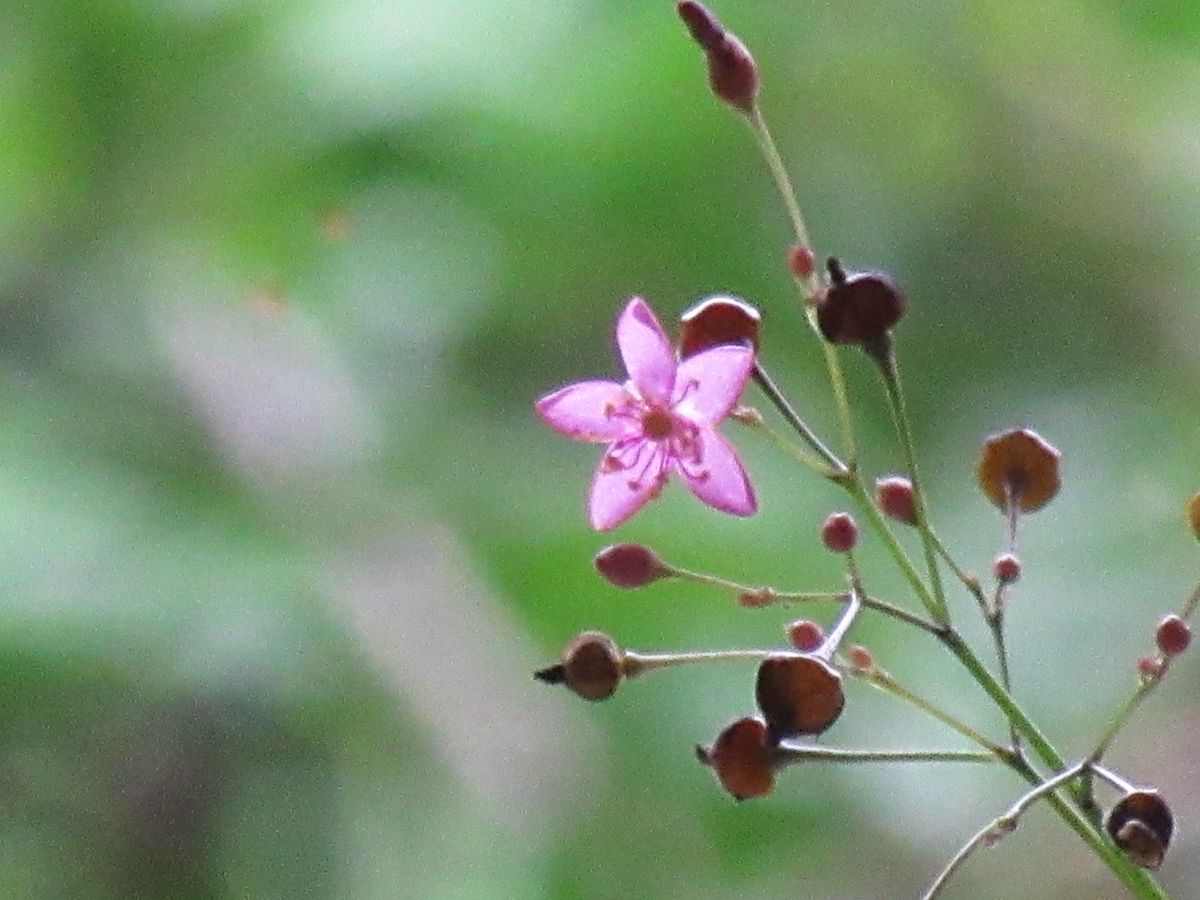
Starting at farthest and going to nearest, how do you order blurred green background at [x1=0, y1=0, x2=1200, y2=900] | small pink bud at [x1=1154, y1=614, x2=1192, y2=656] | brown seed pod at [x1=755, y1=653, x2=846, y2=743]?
1. blurred green background at [x1=0, y1=0, x2=1200, y2=900]
2. small pink bud at [x1=1154, y1=614, x2=1192, y2=656]
3. brown seed pod at [x1=755, y1=653, x2=846, y2=743]

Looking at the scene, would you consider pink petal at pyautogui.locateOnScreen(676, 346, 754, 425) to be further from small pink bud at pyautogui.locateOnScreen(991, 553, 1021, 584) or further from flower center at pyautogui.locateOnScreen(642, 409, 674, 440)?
small pink bud at pyautogui.locateOnScreen(991, 553, 1021, 584)

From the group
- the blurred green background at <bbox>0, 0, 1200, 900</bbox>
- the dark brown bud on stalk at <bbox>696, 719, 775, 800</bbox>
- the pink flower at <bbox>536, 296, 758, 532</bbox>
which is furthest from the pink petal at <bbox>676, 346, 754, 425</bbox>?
the blurred green background at <bbox>0, 0, 1200, 900</bbox>

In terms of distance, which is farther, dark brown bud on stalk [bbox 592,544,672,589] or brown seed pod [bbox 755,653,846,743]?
dark brown bud on stalk [bbox 592,544,672,589]

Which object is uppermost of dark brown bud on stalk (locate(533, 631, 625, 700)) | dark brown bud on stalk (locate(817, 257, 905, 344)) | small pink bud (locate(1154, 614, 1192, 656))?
dark brown bud on stalk (locate(817, 257, 905, 344))

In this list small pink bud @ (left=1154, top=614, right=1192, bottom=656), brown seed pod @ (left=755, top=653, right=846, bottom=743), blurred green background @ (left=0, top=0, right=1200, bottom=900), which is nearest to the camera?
brown seed pod @ (left=755, top=653, right=846, bottom=743)

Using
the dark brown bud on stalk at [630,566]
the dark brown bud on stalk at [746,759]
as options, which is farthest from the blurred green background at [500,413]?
the dark brown bud on stalk at [746,759]

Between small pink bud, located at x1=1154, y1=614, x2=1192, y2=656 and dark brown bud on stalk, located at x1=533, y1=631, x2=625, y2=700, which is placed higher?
small pink bud, located at x1=1154, y1=614, x2=1192, y2=656
